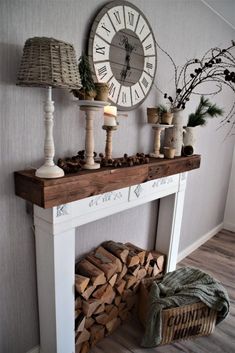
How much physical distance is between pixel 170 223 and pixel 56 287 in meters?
1.11

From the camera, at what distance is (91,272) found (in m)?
1.49

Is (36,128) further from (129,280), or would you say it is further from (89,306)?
(129,280)

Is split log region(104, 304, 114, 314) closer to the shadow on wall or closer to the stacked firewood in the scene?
the stacked firewood

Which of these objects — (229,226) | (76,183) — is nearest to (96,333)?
(76,183)

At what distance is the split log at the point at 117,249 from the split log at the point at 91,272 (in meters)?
0.18

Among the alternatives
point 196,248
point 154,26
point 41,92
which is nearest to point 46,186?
point 41,92

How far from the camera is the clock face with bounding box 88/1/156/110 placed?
4.35 ft

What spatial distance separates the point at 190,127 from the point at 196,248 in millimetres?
1571

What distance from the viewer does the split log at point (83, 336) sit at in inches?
58.9

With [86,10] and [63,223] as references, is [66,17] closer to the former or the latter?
[86,10]

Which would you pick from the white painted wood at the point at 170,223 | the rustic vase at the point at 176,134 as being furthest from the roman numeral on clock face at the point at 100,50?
the white painted wood at the point at 170,223

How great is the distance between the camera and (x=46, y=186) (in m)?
1.00

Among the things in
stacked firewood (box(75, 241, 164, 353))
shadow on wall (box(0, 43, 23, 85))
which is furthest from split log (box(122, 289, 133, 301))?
shadow on wall (box(0, 43, 23, 85))

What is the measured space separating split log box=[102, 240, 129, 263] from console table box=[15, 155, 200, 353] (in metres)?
0.33
